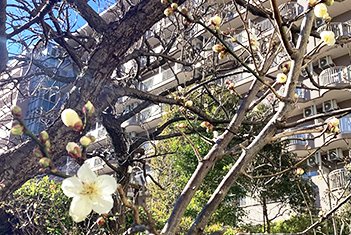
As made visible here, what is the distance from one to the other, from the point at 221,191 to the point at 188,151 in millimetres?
7329

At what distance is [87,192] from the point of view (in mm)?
808

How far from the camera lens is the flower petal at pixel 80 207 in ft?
2.55

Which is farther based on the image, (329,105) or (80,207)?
(329,105)

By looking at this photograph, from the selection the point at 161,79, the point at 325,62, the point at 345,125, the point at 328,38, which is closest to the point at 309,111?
the point at 345,125

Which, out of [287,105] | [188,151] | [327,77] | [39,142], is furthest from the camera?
[327,77]

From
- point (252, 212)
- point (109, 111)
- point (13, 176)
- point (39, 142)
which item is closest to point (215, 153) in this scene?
point (39, 142)

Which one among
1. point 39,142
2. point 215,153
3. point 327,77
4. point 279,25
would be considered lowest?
point 39,142

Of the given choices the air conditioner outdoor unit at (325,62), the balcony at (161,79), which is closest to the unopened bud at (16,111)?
the air conditioner outdoor unit at (325,62)

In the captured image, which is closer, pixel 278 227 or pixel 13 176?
pixel 13 176

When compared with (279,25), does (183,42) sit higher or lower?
higher

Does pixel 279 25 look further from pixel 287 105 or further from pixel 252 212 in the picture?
pixel 252 212

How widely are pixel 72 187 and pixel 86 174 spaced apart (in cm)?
4

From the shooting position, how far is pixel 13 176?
7.48 ft

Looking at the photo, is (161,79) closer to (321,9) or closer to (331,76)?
(331,76)
